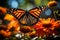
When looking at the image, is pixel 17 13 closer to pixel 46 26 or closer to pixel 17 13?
pixel 17 13

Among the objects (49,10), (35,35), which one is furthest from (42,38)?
(49,10)

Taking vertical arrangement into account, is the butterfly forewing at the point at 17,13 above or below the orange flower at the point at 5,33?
above

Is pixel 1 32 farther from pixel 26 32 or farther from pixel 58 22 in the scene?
pixel 58 22

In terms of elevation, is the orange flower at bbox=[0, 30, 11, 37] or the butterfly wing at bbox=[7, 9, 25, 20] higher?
the butterfly wing at bbox=[7, 9, 25, 20]

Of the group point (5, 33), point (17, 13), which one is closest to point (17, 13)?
point (17, 13)

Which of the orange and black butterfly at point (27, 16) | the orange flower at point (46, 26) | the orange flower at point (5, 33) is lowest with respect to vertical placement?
the orange flower at point (5, 33)

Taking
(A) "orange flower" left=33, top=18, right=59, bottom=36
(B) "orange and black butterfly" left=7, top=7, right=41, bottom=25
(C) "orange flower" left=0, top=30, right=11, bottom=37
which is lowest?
(C) "orange flower" left=0, top=30, right=11, bottom=37
